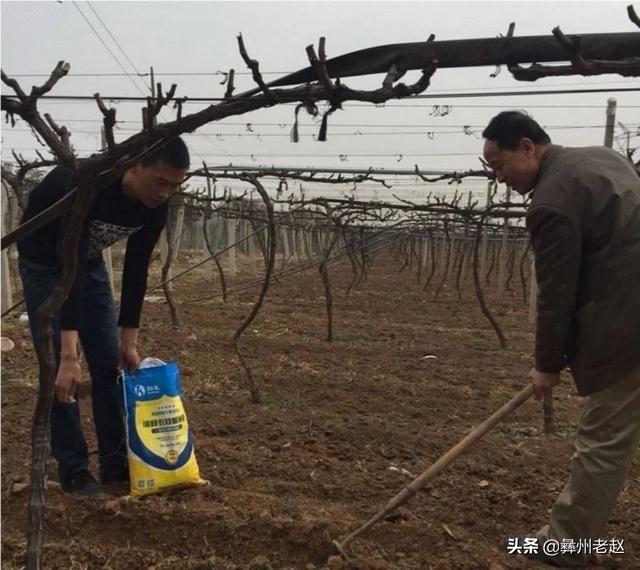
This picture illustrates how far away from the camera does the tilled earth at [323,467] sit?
2756 mm

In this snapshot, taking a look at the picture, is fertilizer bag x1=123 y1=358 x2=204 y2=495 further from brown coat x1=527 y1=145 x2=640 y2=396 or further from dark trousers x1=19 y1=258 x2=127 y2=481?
brown coat x1=527 y1=145 x2=640 y2=396

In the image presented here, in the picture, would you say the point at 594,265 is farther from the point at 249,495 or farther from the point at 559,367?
the point at 249,495

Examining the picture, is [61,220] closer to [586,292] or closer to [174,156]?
[174,156]

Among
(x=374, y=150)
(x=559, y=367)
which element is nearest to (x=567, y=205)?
(x=559, y=367)

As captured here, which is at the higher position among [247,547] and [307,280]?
[247,547]

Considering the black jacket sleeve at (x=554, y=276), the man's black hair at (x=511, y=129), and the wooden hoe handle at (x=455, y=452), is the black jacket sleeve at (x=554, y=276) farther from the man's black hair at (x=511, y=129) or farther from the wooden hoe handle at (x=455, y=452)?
the man's black hair at (x=511, y=129)

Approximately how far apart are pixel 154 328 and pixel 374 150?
27.0 m

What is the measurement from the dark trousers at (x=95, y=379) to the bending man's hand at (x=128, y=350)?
2.3 inches

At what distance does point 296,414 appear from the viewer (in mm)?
4789

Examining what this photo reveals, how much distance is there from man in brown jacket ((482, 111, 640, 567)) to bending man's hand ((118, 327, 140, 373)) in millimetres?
1753

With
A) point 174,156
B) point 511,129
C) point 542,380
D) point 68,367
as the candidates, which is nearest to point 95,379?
point 68,367

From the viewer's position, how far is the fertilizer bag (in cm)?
307

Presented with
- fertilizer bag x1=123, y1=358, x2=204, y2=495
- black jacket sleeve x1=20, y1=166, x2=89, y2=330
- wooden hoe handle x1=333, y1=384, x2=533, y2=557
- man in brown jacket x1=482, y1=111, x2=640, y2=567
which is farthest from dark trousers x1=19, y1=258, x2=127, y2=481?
man in brown jacket x1=482, y1=111, x2=640, y2=567

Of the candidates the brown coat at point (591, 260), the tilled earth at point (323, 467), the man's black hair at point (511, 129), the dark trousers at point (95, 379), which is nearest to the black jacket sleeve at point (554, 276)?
the brown coat at point (591, 260)
